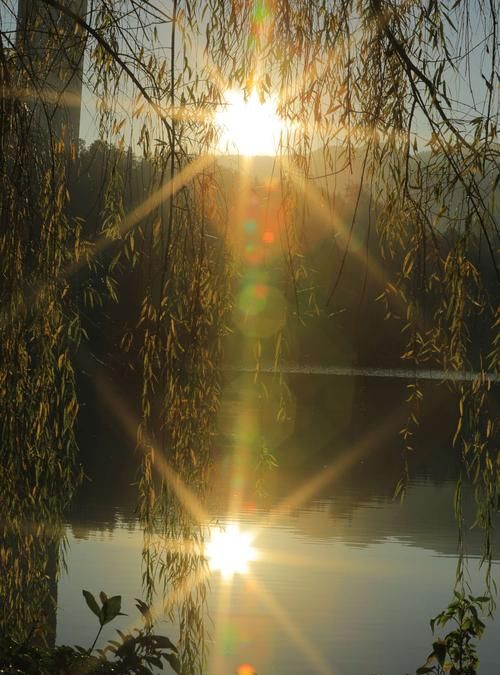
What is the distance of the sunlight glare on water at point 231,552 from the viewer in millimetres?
5758

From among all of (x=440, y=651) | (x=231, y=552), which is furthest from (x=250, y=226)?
(x=231, y=552)

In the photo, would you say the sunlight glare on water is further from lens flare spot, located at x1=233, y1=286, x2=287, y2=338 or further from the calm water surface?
lens flare spot, located at x1=233, y1=286, x2=287, y2=338

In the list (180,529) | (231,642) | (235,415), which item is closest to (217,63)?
(180,529)

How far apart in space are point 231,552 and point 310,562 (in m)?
0.44

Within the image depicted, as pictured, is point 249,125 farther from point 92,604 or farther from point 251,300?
point 92,604

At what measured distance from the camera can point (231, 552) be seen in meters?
6.16

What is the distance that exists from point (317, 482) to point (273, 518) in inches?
85.2

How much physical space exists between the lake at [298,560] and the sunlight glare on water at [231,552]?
1 centimetres

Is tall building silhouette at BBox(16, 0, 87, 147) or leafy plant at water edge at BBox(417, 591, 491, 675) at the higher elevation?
tall building silhouette at BBox(16, 0, 87, 147)

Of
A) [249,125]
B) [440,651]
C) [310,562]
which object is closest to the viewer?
[249,125]

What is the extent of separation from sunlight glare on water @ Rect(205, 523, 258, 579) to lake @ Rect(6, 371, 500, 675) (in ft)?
0.04

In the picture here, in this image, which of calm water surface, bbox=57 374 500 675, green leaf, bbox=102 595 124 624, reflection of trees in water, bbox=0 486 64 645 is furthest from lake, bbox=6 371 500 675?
reflection of trees in water, bbox=0 486 64 645

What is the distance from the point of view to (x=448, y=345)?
2076 mm

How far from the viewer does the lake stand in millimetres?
4422
